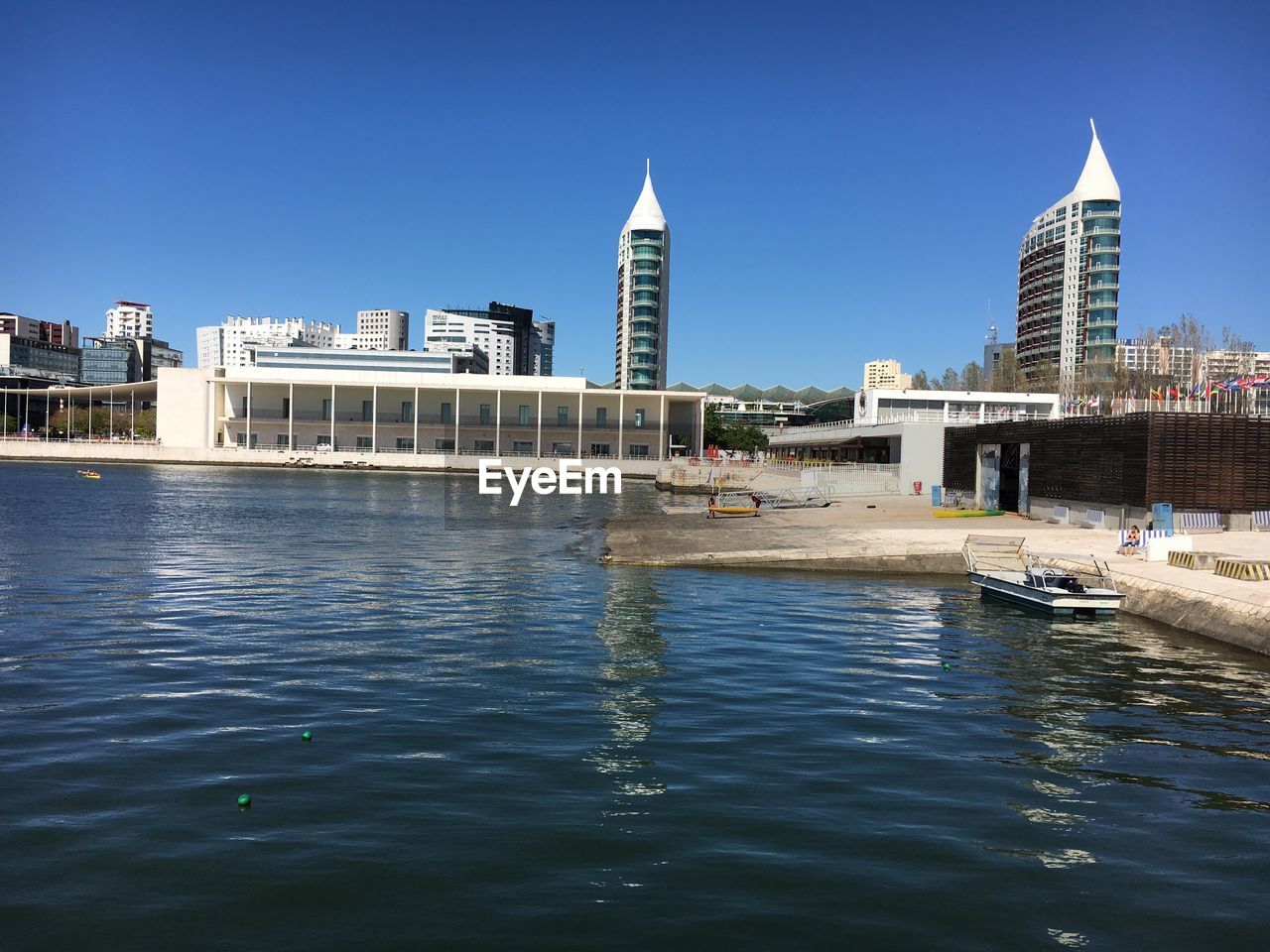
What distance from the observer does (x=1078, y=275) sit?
163m

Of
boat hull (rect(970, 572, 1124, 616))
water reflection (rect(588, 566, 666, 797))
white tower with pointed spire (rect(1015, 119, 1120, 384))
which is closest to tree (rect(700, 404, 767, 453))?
white tower with pointed spire (rect(1015, 119, 1120, 384))

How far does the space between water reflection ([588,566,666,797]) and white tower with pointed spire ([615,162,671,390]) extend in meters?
158

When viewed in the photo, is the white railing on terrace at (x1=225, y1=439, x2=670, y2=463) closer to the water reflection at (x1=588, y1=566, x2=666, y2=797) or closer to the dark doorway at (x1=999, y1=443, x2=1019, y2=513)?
the dark doorway at (x1=999, y1=443, x2=1019, y2=513)

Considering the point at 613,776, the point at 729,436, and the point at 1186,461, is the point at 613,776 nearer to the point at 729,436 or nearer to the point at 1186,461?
the point at 1186,461

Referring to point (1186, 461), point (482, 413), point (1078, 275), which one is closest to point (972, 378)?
point (1078, 275)

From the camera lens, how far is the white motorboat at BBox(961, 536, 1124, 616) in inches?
932

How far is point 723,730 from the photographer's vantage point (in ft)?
44.1

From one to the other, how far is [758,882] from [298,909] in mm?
4151

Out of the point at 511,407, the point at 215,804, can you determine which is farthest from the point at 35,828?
the point at 511,407

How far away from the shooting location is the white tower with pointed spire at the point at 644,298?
184 meters

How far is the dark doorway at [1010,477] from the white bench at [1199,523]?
10.5 metres

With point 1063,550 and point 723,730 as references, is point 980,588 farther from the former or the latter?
point 723,730

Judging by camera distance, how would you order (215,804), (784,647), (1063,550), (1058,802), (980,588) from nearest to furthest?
(215,804) → (1058,802) → (784,647) → (980,588) → (1063,550)

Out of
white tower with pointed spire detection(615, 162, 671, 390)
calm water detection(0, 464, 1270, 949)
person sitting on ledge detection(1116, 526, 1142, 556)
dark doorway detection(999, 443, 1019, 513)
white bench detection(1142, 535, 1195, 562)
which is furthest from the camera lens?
white tower with pointed spire detection(615, 162, 671, 390)
